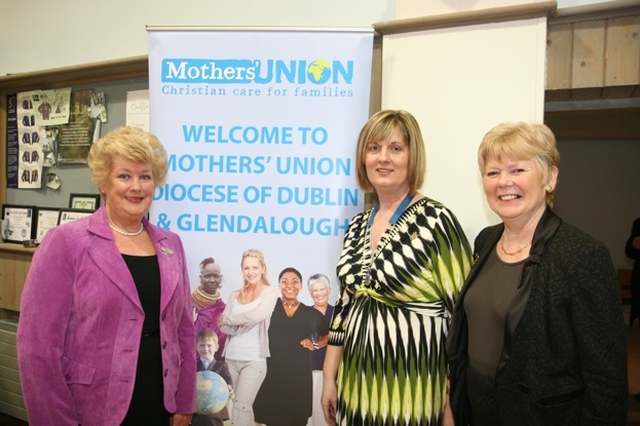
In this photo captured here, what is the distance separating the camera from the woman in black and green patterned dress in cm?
140

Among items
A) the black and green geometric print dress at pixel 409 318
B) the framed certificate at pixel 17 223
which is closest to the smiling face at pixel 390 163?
the black and green geometric print dress at pixel 409 318

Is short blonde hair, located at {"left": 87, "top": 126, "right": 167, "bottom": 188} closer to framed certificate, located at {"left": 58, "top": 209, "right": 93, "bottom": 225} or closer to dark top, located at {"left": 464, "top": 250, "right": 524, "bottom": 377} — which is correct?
dark top, located at {"left": 464, "top": 250, "right": 524, "bottom": 377}

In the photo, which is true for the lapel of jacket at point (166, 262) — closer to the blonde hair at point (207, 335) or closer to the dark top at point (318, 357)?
the blonde hair at point (207, 335)

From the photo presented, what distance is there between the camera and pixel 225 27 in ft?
6.10

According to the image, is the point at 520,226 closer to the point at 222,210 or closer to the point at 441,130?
the point at 441,130

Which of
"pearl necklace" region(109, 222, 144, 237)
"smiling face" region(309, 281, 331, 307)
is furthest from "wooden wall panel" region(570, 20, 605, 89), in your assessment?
"pearl necklace" region(109, 222, 144, 237)

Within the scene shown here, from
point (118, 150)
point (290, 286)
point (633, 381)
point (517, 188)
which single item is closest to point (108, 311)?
point (118, 150)

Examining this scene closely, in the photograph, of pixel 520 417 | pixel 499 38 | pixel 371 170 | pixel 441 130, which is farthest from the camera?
pixel 441 130

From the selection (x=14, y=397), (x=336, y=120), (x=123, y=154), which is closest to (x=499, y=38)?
(x=336, y=120)

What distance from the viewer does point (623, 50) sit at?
1680 mm

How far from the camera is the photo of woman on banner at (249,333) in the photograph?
6.12 feet

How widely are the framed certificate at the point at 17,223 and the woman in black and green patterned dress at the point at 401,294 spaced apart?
2.43m

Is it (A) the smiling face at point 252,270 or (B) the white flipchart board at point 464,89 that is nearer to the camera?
(B) the white flipchart board at point 464,89

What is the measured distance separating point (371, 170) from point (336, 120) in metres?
0.39
